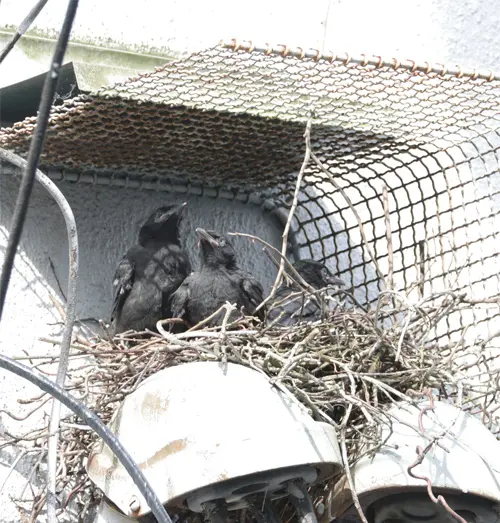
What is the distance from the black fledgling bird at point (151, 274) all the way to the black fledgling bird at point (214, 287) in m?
0.09

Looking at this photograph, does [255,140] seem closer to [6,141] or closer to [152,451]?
[6,141]

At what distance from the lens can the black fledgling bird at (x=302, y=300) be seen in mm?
4287

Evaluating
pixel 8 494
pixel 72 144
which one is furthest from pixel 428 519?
pixel 72 144

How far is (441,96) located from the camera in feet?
13.8

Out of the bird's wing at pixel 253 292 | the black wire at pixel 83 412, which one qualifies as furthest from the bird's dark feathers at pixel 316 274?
the black wire at pixel 83 412

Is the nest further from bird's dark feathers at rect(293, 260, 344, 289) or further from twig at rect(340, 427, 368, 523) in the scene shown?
bird's dark feathers at rect(293, 260, 344, 289)

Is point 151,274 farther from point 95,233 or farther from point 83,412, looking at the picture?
point 83,412

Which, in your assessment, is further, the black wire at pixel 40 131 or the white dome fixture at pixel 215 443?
the white dome fixture at pixel 215 443

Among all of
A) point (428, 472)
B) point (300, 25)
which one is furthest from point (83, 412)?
point (300, 25)

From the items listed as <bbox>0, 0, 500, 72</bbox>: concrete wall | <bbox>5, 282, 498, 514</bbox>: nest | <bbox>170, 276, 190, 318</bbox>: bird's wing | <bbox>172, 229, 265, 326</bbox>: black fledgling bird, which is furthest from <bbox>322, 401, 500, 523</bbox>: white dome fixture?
<bbox>0, 0, 500, 72</bbox>: concrete wall

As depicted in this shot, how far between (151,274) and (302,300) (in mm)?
874

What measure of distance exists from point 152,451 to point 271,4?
7.99 ft

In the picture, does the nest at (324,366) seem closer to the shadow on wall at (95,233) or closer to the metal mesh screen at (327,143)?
the metal mesh screen at (327,143)

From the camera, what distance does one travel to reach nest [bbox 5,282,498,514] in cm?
354
